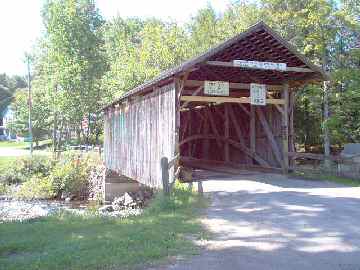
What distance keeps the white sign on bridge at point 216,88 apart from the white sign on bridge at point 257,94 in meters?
0.90

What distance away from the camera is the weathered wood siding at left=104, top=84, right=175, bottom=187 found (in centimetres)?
1170

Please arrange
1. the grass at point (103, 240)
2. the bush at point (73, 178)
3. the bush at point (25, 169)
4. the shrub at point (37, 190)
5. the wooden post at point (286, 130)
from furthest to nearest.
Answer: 1. the bush at point (25, 169)
2. the bush at point (73, 178)
3. the shrub at point (37, 190)
4. the wooden post at point (286, 130)
5. the grass at point (103, 240)

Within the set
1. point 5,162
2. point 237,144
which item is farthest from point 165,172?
point 5,162

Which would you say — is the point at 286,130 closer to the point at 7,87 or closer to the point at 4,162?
the point at 4,162

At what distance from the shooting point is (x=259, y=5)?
72.7 feet

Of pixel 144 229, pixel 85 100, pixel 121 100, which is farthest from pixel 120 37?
pixel 144 229

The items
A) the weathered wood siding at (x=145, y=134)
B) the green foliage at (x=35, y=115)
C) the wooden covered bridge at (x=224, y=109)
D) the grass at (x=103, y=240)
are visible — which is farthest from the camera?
the green foliage at (x=35, y=115)

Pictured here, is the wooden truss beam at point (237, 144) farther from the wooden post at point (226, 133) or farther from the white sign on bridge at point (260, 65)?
the white sign on bridge at point (260, 65)

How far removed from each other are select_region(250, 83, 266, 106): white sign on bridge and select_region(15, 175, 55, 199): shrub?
47.2ft

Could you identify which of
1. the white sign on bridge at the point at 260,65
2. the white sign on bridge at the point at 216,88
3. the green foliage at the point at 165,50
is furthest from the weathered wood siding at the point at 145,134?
the green foliage at the point at 165,50

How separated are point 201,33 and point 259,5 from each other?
5.23m

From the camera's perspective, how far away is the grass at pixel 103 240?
16.6ft

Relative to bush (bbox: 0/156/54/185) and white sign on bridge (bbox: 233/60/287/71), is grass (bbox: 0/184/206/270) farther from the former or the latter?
bush (bbox: 0/156/54/185)

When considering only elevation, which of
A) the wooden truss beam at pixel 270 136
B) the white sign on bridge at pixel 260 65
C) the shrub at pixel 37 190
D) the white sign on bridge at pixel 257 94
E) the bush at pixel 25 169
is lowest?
the shrub at pixel 37 190
